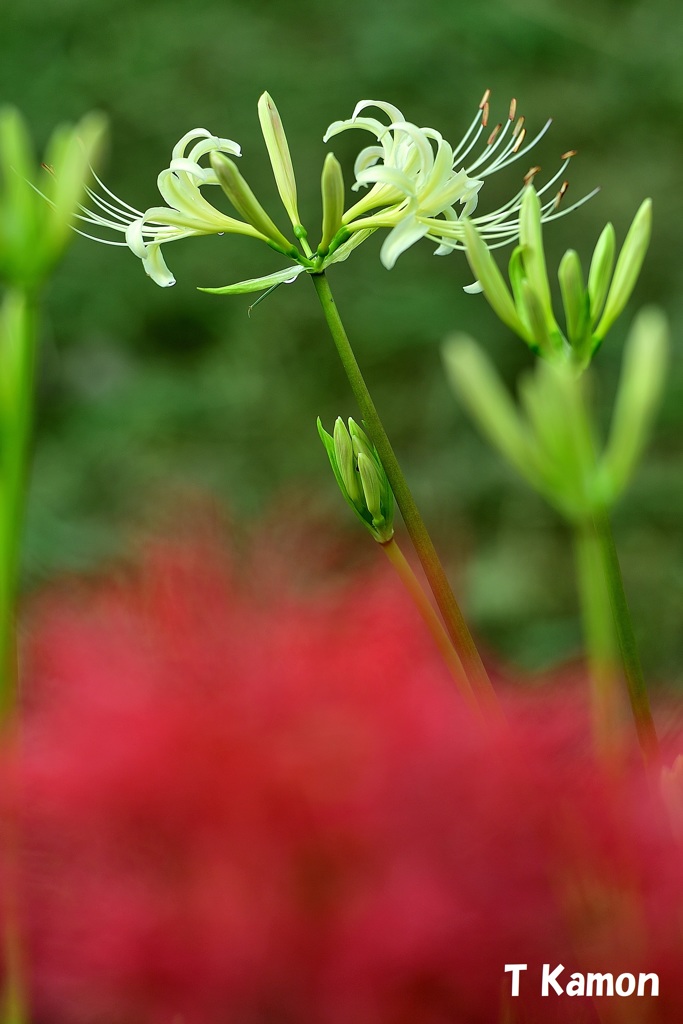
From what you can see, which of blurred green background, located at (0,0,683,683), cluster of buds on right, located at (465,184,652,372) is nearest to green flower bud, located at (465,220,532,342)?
cluster of buds on right, located at (465,184,652,372)

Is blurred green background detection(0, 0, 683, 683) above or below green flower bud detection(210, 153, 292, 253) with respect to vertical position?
above

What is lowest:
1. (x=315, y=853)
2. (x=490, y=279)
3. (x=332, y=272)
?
(x=315, y=853)

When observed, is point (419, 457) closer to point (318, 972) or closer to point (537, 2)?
point (537, 2)

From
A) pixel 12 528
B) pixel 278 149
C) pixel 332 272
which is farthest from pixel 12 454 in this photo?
pixel 332 272

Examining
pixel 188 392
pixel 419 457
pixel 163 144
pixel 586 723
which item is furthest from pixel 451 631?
pixel 163 144

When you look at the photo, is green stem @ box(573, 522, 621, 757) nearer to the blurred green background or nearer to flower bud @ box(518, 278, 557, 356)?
flower bud @ box(518, 278, 557, 356)

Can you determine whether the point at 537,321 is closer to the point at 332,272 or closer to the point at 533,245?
the point at 533,245
